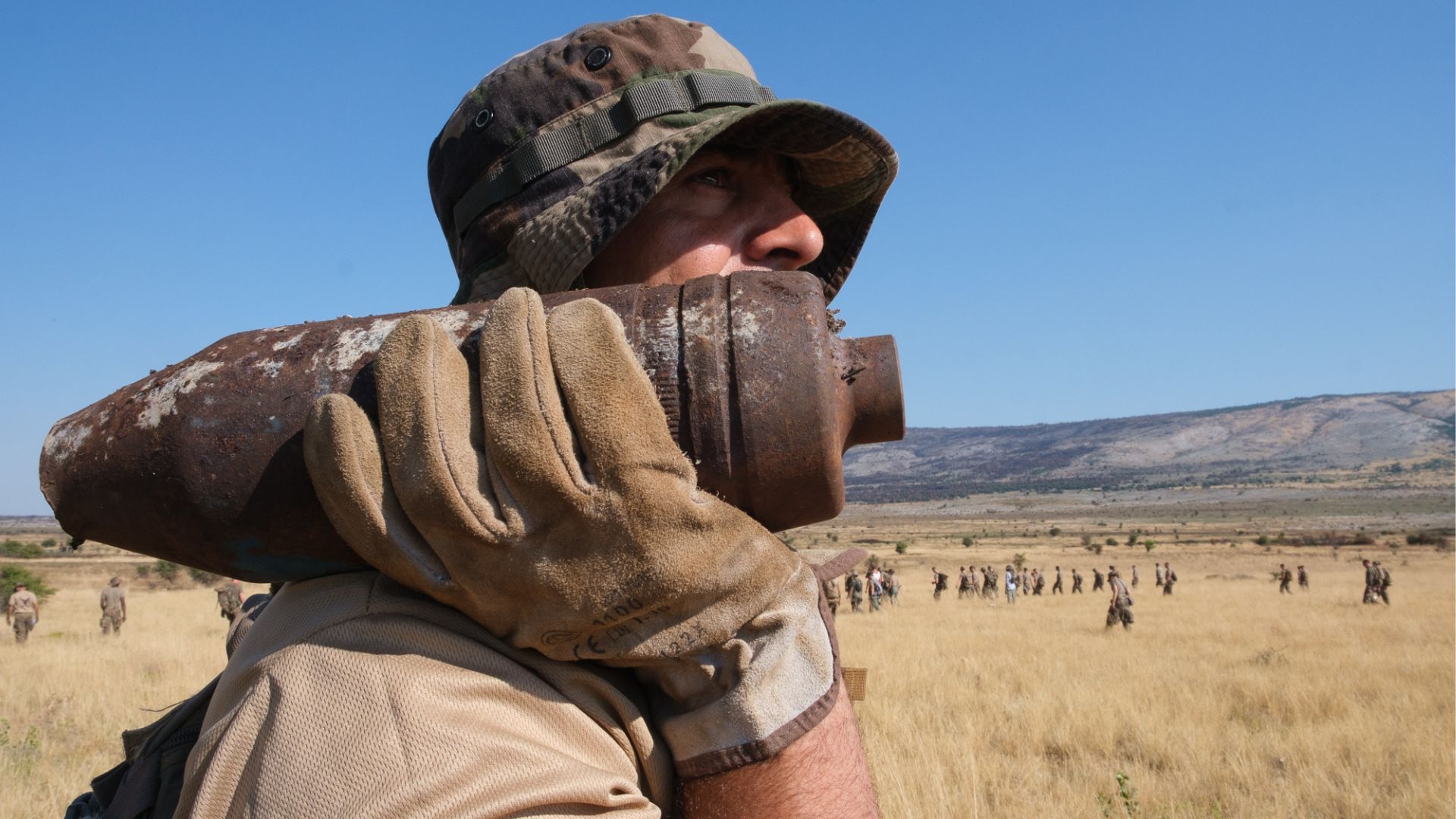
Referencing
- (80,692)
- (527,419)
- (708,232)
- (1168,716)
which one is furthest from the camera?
(80,692)

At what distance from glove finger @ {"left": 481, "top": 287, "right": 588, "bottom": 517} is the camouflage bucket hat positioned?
55 cm

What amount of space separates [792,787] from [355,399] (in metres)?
0.76

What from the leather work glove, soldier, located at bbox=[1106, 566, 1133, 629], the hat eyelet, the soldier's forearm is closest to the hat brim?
the hat eyelet

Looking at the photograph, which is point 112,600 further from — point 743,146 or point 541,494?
point 541,494

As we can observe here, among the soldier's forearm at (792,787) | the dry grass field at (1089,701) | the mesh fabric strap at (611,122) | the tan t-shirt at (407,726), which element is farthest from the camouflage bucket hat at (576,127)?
the dry grass field at (1089,701)

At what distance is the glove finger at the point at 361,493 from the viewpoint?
1.15m

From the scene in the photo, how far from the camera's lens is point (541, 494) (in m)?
1.12

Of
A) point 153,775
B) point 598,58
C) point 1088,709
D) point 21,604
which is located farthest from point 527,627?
point 21,604

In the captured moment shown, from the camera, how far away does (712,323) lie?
1.20 metres

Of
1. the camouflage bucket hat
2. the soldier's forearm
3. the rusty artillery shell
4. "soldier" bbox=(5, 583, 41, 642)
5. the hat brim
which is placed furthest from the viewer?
"soldier" bbox=(5, 583, 41, 642)

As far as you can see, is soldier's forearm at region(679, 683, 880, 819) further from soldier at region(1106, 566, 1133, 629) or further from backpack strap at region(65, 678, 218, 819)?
soldier at region(1106, 566, 1133, 629)

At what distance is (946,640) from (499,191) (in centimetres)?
1778

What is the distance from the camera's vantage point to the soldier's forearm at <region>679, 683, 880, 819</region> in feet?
4.29

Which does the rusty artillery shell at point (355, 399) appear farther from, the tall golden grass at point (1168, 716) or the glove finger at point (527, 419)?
the tall golden grass at point (1168, 716)
